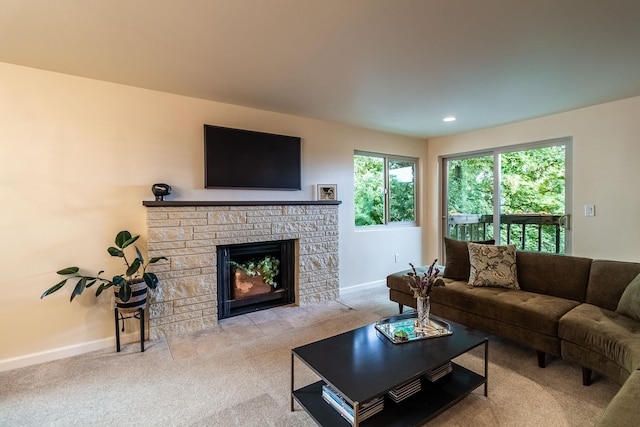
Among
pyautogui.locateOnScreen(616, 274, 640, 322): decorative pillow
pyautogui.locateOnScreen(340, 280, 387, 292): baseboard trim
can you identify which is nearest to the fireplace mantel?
pyautogui.locateOnScreen(340, 280, 387, 292): baseboard trim

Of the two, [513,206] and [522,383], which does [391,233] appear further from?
[522,383]

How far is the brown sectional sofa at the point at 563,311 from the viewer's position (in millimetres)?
1911

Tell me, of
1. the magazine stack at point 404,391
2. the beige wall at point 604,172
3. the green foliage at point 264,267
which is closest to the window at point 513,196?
the beige wall at point 604,172

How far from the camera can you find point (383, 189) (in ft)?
15.8

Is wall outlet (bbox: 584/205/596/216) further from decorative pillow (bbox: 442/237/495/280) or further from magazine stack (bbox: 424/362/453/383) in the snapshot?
magazine stack (bbox: 424/362/453/383)

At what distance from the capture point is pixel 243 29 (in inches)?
74.7

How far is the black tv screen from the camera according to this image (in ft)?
10.5

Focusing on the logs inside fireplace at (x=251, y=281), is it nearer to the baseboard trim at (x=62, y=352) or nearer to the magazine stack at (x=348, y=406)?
the baseboard trim at (x=62, y=352)

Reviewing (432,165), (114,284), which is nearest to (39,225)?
(114,284)

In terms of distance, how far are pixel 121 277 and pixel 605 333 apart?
350 centimetres

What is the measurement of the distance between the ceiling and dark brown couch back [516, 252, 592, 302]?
158cm

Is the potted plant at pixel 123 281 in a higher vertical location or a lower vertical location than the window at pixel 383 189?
lower

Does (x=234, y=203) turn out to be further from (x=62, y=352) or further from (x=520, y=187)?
(x=520, y=187)

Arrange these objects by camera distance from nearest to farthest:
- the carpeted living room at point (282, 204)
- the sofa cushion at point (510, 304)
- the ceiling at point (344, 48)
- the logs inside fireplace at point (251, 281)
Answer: the ceiling at point (344, 48), the carpeted living room at point (282, 204), the sofa cushion at point (510, 304), the logs inside fireplace at point (251, 281)
